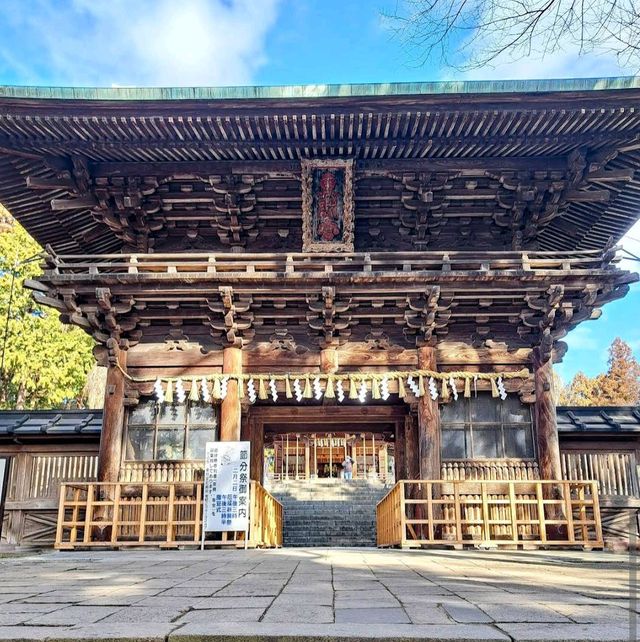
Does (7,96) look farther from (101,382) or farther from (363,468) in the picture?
(363,468)

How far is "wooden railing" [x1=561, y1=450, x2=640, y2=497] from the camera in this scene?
37.3 feet

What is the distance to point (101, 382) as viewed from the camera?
23188 mm

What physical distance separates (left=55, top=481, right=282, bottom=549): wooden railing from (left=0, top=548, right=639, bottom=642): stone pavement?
11.9ft

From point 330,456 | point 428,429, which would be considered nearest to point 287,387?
point 428,429

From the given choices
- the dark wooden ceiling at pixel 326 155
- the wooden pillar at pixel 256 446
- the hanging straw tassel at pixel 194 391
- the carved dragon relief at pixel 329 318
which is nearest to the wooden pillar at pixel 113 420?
the hanging straw tassel at pixel 194 391

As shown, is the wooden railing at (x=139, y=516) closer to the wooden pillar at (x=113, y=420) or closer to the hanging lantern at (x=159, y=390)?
the wooden pillar at (x=113, y=420)

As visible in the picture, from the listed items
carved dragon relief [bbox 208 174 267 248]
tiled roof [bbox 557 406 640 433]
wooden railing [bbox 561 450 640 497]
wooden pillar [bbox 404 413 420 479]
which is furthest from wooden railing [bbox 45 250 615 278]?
wooden railing [bbox 561 450 640 497]

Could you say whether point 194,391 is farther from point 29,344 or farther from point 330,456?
point 330,456

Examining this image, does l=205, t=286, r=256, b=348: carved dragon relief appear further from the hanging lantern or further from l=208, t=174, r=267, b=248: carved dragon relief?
l=208, t=174, r=267, b=248: carved dragon relief

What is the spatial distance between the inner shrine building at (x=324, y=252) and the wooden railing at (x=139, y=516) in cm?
32

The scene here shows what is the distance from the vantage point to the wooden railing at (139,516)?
9.68m

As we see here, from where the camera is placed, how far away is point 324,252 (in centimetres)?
1052

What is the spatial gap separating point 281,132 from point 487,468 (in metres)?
6.80

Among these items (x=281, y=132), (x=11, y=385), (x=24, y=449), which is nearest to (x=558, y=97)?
(x=281, y=132)
